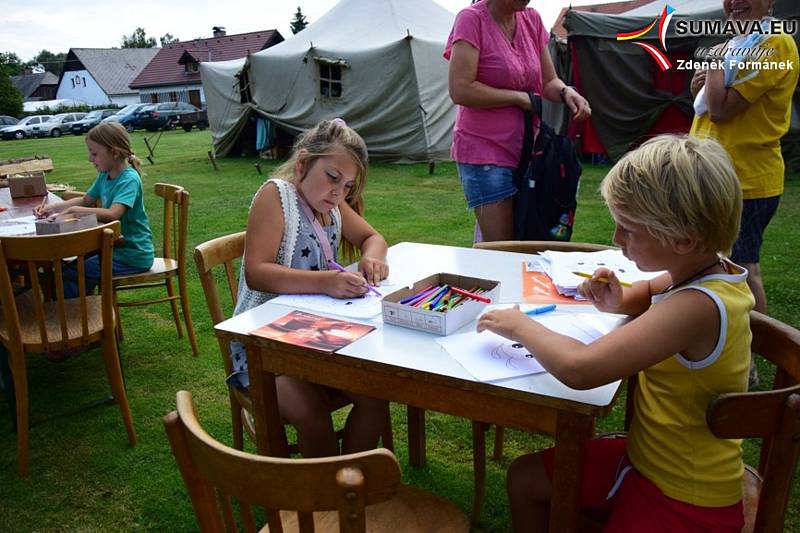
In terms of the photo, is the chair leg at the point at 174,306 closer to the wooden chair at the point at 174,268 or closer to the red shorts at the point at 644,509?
A: the wooden chair at the point at 174,268

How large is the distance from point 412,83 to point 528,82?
8.90 m

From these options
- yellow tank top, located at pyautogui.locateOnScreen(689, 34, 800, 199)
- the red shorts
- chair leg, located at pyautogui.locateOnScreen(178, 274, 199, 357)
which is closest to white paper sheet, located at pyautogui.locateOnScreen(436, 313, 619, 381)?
the red shorts

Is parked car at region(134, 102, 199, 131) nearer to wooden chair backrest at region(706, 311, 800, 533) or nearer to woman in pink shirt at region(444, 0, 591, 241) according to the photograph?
woman in pink shirt at region(444, 0, 591, 241)

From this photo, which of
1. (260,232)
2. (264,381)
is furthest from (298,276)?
(264,381)

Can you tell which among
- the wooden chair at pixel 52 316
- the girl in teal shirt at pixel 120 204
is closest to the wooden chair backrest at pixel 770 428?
the wooden chair at pixel 52 316

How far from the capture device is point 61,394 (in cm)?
325

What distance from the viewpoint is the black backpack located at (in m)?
2.69

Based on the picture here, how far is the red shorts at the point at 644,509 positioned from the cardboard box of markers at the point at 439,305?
0.43 metres

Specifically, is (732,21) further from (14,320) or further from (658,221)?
(14,320)

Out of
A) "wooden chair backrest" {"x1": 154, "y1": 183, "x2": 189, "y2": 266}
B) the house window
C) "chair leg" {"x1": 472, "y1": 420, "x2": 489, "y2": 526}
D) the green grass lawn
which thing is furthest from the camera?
the house window

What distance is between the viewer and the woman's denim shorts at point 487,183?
2770 millimetres

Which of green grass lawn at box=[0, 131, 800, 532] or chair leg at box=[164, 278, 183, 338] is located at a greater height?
chair leg at box=[164, 278, 183, 338]

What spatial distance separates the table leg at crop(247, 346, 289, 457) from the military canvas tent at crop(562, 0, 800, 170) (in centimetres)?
895

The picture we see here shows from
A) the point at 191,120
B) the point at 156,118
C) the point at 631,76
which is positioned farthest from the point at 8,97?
the point at 631,76
